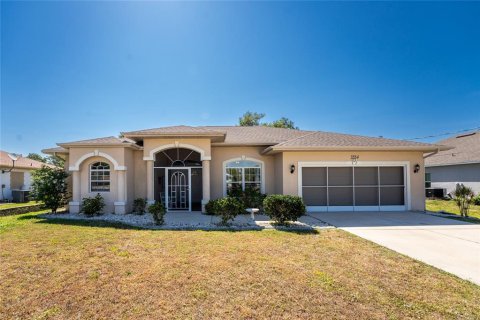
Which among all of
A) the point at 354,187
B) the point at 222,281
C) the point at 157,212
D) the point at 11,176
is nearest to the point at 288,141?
the point at 354,187

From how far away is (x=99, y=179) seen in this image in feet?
39.6

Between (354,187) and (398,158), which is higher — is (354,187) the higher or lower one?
the lower one

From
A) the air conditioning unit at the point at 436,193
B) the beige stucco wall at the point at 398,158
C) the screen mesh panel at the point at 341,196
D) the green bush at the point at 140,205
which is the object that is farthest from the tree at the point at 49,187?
the air conditioning unit at the point at 436,193

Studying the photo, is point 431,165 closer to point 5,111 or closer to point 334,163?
point 334,163

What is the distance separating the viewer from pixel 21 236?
7.51m

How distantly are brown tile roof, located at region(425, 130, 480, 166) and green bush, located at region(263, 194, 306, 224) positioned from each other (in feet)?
56.4

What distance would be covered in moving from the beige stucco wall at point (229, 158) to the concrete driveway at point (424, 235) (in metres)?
3.28

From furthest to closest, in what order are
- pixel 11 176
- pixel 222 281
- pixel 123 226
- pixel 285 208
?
pixel 11 176, pixel 123 226, pixel 285 208, pixel 222 281

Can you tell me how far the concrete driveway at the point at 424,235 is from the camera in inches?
210

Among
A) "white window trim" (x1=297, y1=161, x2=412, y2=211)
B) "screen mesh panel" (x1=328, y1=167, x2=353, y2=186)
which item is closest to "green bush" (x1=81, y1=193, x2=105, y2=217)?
"white window trim" (x1=297, y1=161, x2=412, y2=211)

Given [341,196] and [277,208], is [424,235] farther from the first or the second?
[341,196]

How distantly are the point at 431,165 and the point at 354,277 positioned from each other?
2370 centimetres

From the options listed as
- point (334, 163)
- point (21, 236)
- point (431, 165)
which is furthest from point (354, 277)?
point (431, 165)

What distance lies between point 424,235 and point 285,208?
4649 millimetres
